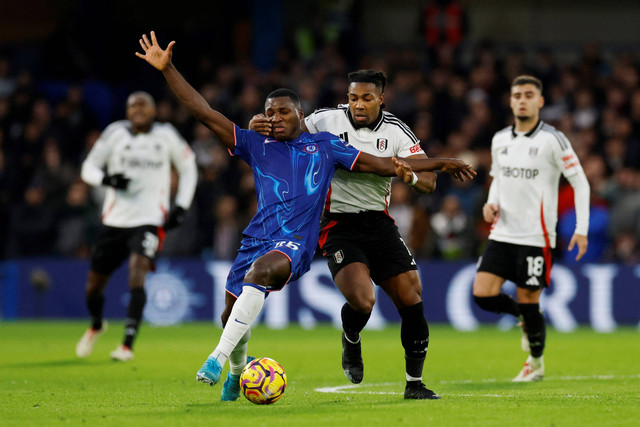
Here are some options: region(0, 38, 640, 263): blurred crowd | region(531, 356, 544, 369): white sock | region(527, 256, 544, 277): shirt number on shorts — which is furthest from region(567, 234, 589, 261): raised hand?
region(0, 38, 640, 263): blurred crowd

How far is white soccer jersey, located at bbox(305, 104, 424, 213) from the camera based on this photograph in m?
8.26

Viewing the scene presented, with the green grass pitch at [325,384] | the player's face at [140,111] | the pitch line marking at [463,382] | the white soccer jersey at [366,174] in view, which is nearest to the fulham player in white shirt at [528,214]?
the pitch line marking at [463,382]

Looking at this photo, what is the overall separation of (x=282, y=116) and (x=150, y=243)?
4392mm

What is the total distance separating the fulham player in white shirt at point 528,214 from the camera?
32.1 ft

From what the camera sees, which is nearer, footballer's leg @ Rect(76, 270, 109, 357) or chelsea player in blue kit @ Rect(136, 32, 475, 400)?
chelsea player in blue kit @ Rect(136, 32, 475, 400)

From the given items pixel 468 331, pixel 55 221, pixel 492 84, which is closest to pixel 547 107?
pixel 492 84

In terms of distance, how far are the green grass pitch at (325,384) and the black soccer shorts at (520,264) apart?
904 mm

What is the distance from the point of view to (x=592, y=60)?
21125 mm

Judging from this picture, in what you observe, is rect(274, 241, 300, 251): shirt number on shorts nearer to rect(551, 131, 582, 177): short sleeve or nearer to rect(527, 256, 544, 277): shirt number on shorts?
rect(527, 256, 544, 277): shirt number on shorts

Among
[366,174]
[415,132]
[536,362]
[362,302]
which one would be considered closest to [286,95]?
[366,174]

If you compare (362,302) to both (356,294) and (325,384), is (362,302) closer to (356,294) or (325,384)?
(356,294)

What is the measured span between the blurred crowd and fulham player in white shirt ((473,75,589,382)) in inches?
272

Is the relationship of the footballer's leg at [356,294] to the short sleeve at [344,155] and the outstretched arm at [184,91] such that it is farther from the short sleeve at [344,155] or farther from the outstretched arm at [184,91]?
the outstretched arm at [184,91]

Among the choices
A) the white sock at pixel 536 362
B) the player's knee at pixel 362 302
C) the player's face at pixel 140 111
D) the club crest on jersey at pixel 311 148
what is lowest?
the white sock at pixel 536 362
